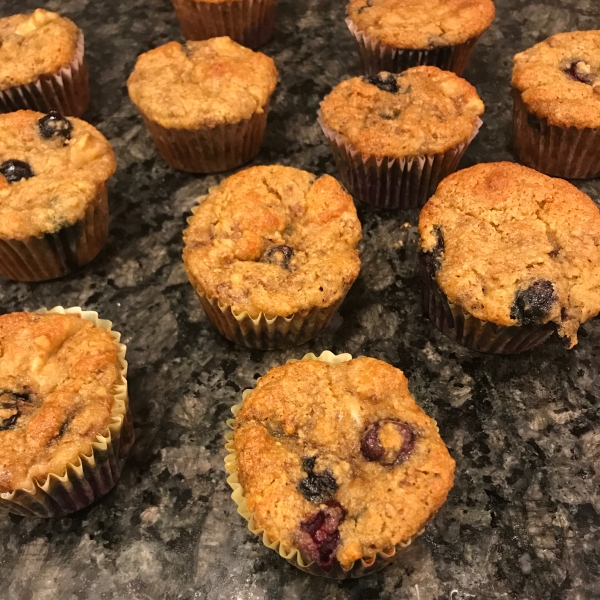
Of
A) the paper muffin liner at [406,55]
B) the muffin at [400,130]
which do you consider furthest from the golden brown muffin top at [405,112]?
the paper muffin liner at [406,55]

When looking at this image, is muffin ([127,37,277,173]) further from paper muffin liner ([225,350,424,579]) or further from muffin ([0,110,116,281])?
paper muffin liner ([225,350,424,579])

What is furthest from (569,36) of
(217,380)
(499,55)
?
(217,380)

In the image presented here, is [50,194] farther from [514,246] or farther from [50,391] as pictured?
[514,246]

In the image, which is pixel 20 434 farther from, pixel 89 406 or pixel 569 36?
pixel 569 36

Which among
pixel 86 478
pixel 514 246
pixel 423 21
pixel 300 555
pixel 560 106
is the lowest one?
pixel 86 478

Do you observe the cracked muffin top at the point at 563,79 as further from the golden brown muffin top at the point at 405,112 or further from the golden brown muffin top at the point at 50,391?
the golden brown muffin top at the point at 50,391

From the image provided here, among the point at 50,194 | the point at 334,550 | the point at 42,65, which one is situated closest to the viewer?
the point at 334,550

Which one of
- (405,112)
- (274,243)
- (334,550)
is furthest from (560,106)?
(334,550)
